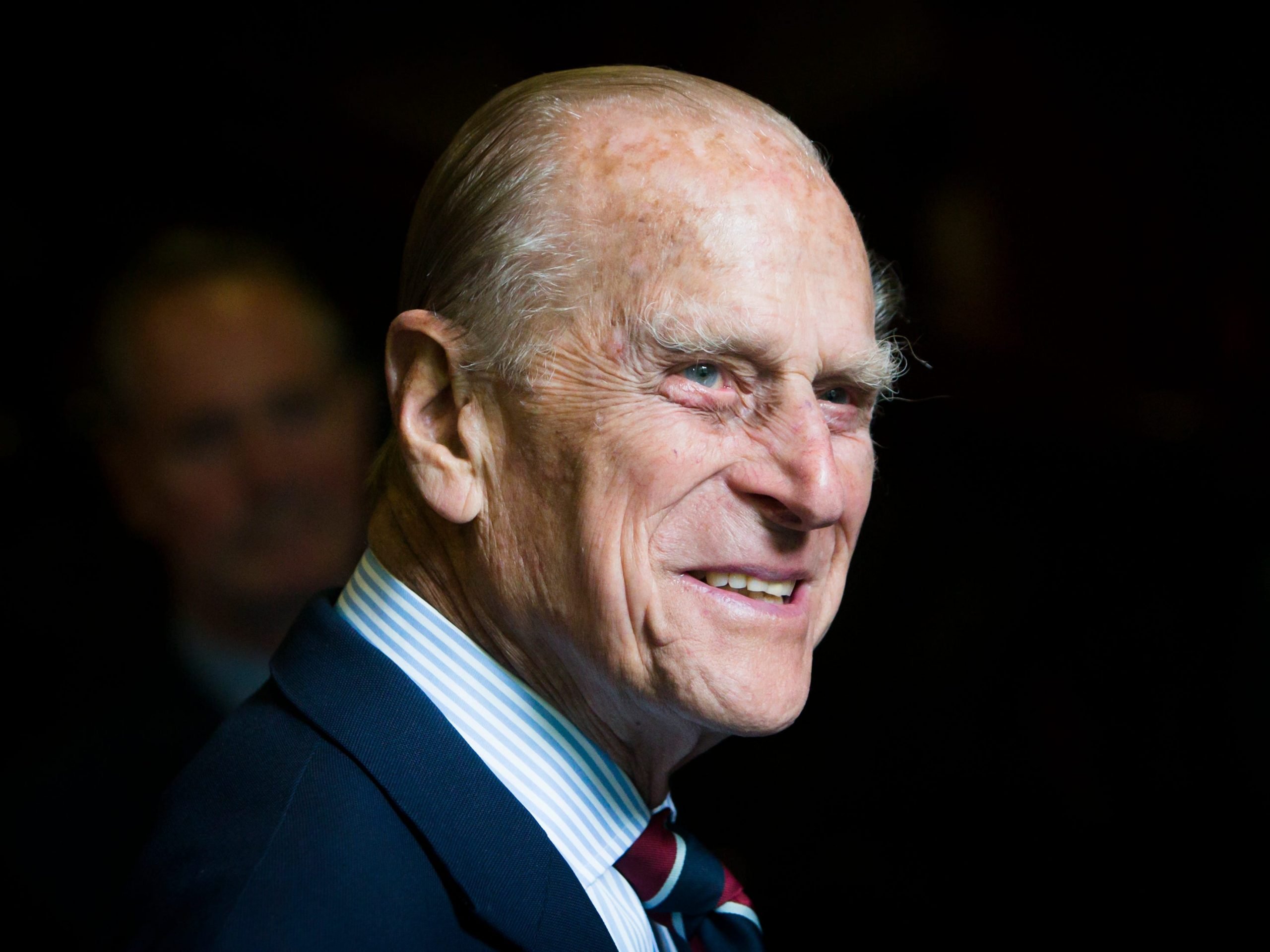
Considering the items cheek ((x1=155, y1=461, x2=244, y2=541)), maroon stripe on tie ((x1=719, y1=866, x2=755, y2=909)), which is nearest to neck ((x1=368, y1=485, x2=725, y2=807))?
maroon stripe on tie ((x1=719, y1=866, x2=755, y2=909))

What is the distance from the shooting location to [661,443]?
51.9 inches

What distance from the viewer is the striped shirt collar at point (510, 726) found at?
1.35 meters

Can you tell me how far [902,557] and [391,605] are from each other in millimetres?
1572

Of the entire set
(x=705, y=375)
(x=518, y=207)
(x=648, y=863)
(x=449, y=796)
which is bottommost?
(x=648, y=863)

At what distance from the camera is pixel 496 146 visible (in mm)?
1416

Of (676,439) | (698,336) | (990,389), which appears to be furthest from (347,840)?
(990,389)

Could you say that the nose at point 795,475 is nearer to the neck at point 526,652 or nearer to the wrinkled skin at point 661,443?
the wrinkled skin at point 661,443

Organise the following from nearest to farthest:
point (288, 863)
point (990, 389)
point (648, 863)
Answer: point (288, 863), point (648, 863), point (990, 389)

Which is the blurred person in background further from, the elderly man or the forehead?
the forehead

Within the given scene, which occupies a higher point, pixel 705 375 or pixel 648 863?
pixel 705 375

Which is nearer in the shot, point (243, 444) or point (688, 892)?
point (688, 892)

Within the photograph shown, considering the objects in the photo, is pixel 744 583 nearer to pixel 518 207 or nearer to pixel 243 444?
pixel 518 207

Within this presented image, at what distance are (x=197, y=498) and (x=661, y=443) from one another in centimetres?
123

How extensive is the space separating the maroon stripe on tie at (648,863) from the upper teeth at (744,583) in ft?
1.19
